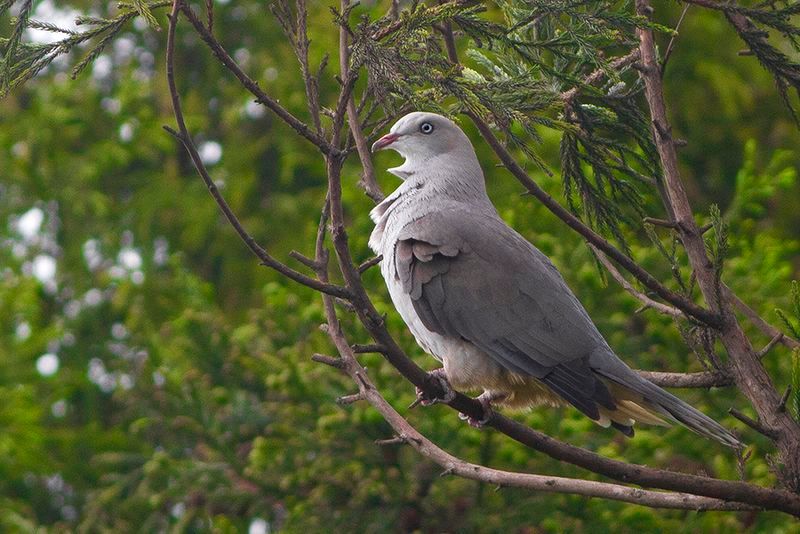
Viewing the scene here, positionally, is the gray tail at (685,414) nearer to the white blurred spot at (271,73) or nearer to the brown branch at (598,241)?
the brown branch at (598,241)

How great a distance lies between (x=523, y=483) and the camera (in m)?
3.35

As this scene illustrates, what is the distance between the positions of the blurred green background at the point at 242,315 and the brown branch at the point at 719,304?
9.74ft

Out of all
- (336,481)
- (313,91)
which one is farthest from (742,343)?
(336,481)

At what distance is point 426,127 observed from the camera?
16.2ft

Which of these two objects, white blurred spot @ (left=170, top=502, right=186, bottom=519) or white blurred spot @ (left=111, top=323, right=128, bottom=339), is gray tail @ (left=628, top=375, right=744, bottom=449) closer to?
white blurred spot @ (left=170, top=502, right=186, bottom=519)

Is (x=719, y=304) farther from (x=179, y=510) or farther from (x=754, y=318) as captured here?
(x=179, y=510)

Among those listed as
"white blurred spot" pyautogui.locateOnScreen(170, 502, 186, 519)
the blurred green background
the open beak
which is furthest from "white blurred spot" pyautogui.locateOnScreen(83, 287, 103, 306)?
the open beak

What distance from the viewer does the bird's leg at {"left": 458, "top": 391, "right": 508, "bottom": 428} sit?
12.2 ft

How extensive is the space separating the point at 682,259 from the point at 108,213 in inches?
278

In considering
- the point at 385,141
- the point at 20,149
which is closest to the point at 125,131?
the point at 20,149

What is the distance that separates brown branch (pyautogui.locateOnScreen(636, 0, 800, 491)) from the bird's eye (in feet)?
4.09

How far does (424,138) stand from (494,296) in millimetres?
997

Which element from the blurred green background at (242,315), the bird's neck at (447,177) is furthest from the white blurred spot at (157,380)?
the bird's neck at (447,177)

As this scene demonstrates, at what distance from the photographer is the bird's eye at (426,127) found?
4.94m
